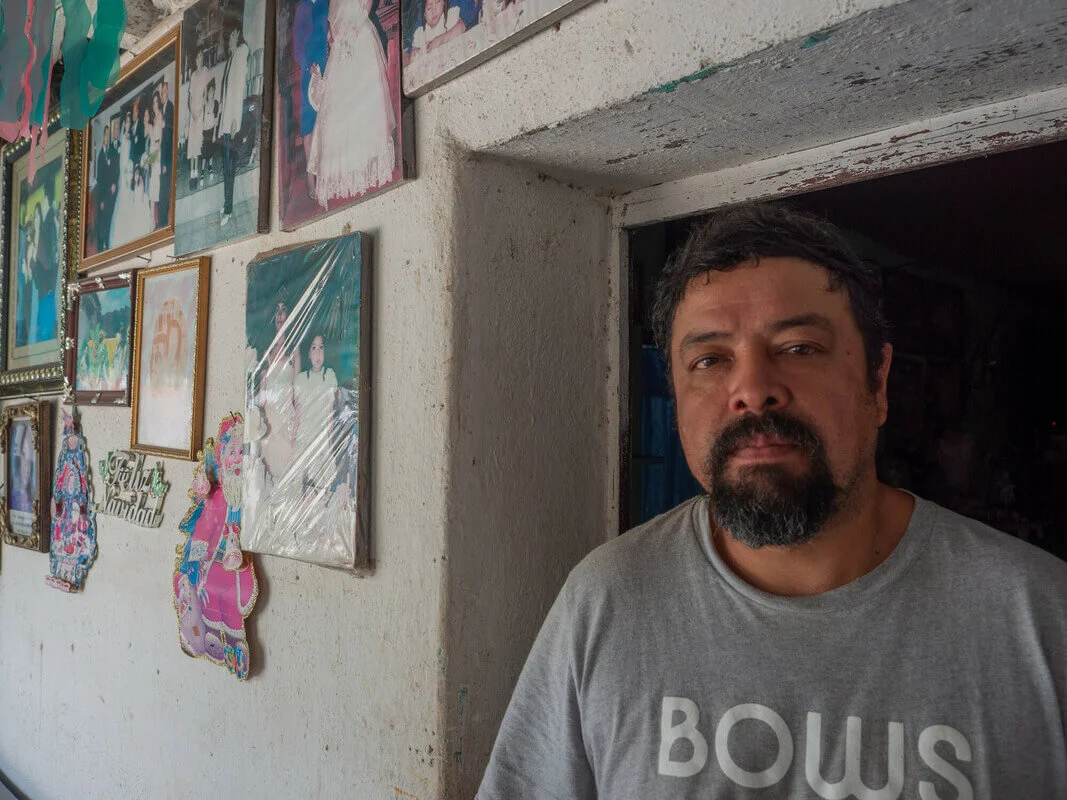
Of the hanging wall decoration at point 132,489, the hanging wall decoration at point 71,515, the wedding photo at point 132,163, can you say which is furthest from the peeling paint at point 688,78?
the hanging wall decoration at point 71,515

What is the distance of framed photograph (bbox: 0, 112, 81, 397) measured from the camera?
224 centimetres

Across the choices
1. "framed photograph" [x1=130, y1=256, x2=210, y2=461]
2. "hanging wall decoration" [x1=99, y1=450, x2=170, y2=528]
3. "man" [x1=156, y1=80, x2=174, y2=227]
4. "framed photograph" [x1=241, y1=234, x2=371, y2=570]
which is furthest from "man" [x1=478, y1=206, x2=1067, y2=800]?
"man" [x1=156, y1=80, x2=174, y2=227]

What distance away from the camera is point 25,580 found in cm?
247

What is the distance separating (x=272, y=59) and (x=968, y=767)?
5.04 ft

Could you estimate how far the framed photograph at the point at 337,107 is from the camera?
3.67 ft

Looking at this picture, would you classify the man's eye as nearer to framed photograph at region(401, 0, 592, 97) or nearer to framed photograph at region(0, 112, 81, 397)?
framed photograph at region(401, 0, 592, 97)

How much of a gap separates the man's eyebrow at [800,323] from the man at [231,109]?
112 centimetres

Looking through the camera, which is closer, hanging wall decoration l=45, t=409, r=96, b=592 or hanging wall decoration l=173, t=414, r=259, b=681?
hanging wall decoration l=173, t=414, r=259, b=681

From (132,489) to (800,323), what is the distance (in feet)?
5.58

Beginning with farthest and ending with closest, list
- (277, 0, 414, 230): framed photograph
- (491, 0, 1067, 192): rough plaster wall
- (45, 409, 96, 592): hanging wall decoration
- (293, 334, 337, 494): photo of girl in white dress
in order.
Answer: (45, 409, 96, 592): hanging wall decoration → (293, 334, 337, 494): photo of girl in white dress → (277, 0, 414, 230): framed photograph → (491, 0, 1067, 192): rough plaster wall

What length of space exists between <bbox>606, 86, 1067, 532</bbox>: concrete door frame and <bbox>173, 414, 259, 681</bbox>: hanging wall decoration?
777 mm

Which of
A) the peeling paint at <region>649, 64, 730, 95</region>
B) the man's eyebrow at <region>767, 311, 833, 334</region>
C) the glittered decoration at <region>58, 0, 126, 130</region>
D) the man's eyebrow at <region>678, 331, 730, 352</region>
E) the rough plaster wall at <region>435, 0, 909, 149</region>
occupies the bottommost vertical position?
the man's eyebrow at <region>678, 331, 730, 352</region>

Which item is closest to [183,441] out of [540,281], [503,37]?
[540,281]

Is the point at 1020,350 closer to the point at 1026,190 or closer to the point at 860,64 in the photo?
the point at 1026,190
